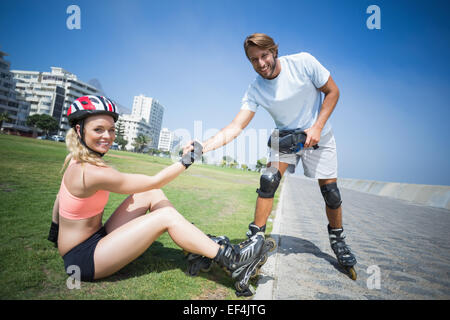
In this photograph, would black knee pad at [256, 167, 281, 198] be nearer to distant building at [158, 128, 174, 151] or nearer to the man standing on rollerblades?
the man standing on rollerblades

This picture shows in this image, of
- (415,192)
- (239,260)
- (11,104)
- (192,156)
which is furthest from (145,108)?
(239,260)

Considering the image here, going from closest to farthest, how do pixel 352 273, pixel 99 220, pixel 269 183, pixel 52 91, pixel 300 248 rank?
pixel 99 220 → pixel 352 273 → pixel 269 183 → pixel 300 248 → pixel 52 91

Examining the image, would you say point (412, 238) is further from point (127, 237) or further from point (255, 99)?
point (127, 237)

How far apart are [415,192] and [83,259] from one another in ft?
82.1

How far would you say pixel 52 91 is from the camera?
8506 cm

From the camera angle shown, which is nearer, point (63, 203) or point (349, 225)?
Result: point (63, 203)

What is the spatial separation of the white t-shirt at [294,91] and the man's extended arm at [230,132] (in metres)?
0.26

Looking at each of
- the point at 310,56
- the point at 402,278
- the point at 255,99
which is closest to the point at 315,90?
the point at 310,56

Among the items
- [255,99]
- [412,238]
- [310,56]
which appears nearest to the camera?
[310,56]

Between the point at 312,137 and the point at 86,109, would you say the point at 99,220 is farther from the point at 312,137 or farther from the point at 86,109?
the point at 312,137

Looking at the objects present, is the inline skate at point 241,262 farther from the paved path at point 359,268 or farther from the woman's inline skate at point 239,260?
the paved path at point 359,268
